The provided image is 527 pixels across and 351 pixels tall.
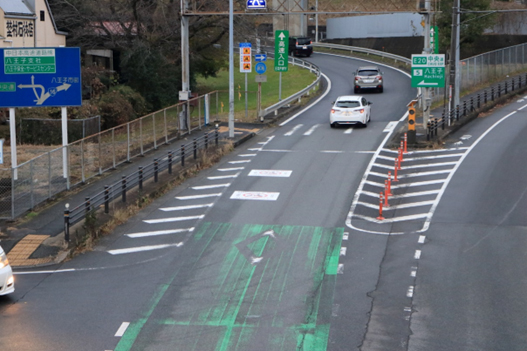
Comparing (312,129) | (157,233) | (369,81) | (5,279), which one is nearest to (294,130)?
(312,129)

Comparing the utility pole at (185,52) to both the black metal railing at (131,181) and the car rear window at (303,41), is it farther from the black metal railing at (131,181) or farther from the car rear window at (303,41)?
the car rear window at (303,41)

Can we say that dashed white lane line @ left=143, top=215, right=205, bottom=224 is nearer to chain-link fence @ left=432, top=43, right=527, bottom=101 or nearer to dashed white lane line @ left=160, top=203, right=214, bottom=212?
dashed white lane line @ left=160, top=203, right=214, bottom=212

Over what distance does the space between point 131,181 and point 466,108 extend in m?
21.1

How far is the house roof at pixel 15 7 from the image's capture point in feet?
131

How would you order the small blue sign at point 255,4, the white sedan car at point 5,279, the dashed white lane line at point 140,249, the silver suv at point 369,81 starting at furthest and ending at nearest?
the silver suv at point 369,81 < the small blue sign at point 255,4 < the dashed white lane line at point 140,249 < the white sedan car at point 5,279

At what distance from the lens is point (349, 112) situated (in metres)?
33.9

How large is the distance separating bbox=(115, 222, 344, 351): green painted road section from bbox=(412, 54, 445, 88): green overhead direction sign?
1480 cm

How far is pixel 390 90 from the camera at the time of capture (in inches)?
1873

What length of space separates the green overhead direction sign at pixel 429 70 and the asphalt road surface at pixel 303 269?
5.28 metres

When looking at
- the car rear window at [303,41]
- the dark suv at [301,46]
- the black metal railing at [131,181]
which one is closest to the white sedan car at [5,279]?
the black metal railing at [131,181]

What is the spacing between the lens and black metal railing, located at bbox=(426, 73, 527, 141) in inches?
1225

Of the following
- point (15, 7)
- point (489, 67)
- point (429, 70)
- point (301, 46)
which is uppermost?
point (15, 7)

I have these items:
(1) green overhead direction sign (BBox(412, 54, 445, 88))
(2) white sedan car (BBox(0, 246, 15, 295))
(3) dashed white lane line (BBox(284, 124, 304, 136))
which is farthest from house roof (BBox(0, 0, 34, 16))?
(2) white sedan car (BBox(0, 246, 15, 295))

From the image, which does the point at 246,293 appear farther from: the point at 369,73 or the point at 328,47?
the point at 328,47
